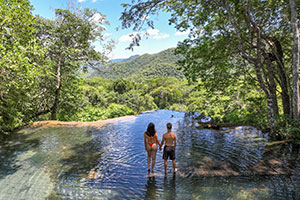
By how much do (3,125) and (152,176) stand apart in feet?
30.5

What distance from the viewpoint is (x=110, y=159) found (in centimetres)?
704

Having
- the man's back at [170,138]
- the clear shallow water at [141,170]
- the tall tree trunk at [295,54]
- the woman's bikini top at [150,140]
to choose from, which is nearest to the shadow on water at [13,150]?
the clear shallow water at [141,170]

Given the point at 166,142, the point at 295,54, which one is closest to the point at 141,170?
the point at 166,142

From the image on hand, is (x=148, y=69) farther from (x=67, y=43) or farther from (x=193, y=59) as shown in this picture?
(x=193, y=59)

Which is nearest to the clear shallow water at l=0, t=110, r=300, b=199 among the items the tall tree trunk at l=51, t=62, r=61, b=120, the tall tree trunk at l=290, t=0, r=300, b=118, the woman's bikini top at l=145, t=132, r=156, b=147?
the woman's bikini top at l=145, t=132, r=156, b=147

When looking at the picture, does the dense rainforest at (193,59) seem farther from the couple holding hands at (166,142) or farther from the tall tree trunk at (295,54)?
the couple holding hands at (166,142)

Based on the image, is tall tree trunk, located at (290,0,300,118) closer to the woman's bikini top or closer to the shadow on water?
the woman's bikini top

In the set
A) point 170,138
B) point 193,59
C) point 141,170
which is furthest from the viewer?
point 193,59

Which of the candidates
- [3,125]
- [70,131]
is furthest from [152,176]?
[3,125]

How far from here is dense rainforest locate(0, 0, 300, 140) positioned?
713 cm

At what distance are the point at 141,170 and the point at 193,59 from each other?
20.4 feet

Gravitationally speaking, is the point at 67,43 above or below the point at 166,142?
above

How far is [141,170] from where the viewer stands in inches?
235

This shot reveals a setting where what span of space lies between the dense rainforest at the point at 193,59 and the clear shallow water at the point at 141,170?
7.26ft
